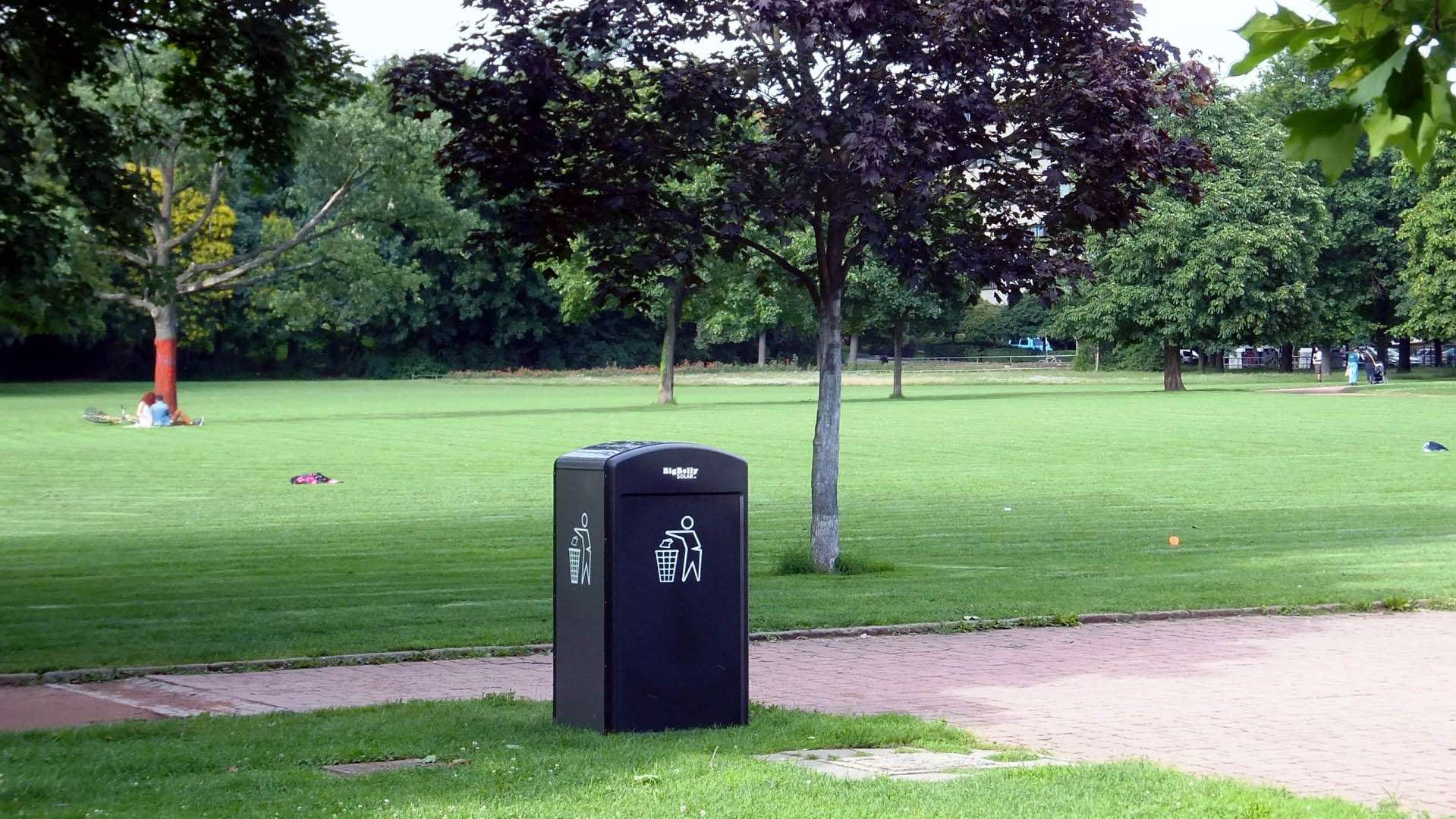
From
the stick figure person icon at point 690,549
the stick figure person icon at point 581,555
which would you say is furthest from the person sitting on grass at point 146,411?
the stick figure person icon at point 690,549

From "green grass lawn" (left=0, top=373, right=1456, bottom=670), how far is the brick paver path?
1.03m

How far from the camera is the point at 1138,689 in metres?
9.45

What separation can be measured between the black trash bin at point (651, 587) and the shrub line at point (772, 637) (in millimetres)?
3181

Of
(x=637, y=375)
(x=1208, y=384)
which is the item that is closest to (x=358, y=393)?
(x=637, y=375)

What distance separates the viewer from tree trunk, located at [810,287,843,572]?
15438 millimetres

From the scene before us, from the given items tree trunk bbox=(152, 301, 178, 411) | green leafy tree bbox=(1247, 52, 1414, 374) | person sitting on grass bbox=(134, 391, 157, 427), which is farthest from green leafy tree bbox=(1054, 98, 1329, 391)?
person sitting on grass bbox=(134, 391, 157, 427)

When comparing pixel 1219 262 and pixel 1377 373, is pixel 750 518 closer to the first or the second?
pixel 1219 262

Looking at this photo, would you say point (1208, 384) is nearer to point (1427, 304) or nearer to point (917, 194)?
point (1427, 304)

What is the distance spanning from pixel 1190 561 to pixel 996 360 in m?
105

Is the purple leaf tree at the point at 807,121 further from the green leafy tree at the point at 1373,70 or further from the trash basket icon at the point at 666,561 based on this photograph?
the green leafy tree at the point at 1373,70

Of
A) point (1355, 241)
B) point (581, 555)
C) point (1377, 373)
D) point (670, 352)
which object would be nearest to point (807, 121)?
point (581, 555)

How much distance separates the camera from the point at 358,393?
74.6m

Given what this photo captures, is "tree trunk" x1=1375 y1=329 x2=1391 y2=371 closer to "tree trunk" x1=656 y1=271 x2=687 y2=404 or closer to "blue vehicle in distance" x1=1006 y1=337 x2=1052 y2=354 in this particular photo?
"blue vehicle in distance" x1=1006 y1=337 x2=1052 y2=354

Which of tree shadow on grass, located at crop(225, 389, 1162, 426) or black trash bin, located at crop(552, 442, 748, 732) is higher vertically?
black trash bin, located at crop(552, 442, 748, 732)
